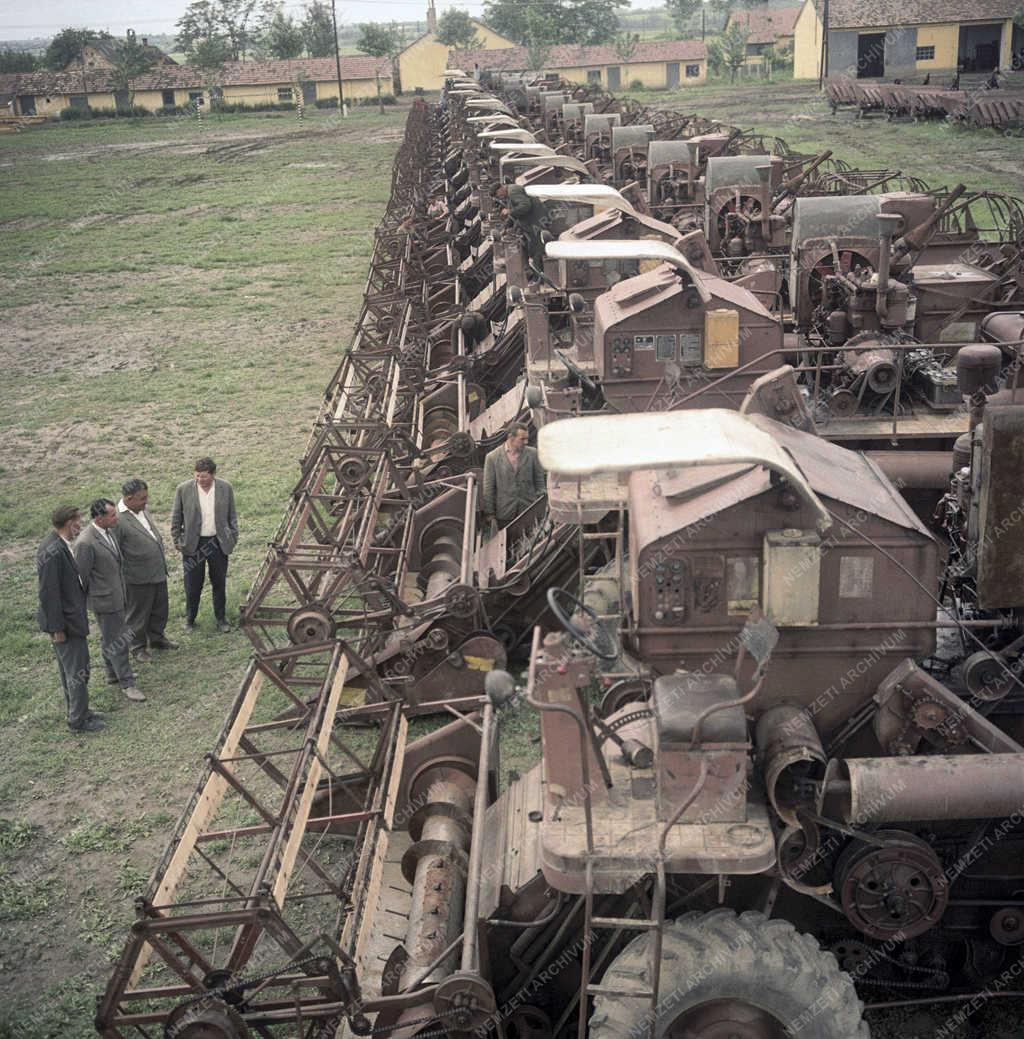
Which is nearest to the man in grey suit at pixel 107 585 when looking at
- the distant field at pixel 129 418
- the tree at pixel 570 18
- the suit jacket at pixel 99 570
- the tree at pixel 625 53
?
the suit jacket at pixel 99 570

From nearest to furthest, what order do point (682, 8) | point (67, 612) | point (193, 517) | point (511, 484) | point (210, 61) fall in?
point (67, 612)
point (193, 517)
point (511, 484)
point (210, 61)
point (682, 8)

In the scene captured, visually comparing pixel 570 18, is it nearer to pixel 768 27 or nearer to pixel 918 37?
pixel 768 27

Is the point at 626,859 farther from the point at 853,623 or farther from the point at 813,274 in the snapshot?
the point at 813,274

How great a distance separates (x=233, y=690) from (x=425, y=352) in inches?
275

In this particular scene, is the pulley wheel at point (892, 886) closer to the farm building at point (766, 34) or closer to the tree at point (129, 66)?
the tree at point (129, 66)

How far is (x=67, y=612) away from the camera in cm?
971

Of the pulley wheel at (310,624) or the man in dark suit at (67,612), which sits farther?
the man in dark suit at (67,612)

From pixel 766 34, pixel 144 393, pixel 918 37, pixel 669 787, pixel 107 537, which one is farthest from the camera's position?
pixel 766 34

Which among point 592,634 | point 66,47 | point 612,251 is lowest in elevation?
point 592,634

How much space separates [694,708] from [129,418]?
14408 millimetres

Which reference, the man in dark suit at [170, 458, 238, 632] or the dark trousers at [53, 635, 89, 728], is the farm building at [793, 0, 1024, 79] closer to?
the man in dark suit at [170, 458, 238, 632]

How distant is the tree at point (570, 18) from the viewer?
89875 millimetres

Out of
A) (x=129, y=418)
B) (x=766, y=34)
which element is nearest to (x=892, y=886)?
(x=129, y=418)

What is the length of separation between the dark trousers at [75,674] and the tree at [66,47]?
89.1 meters
